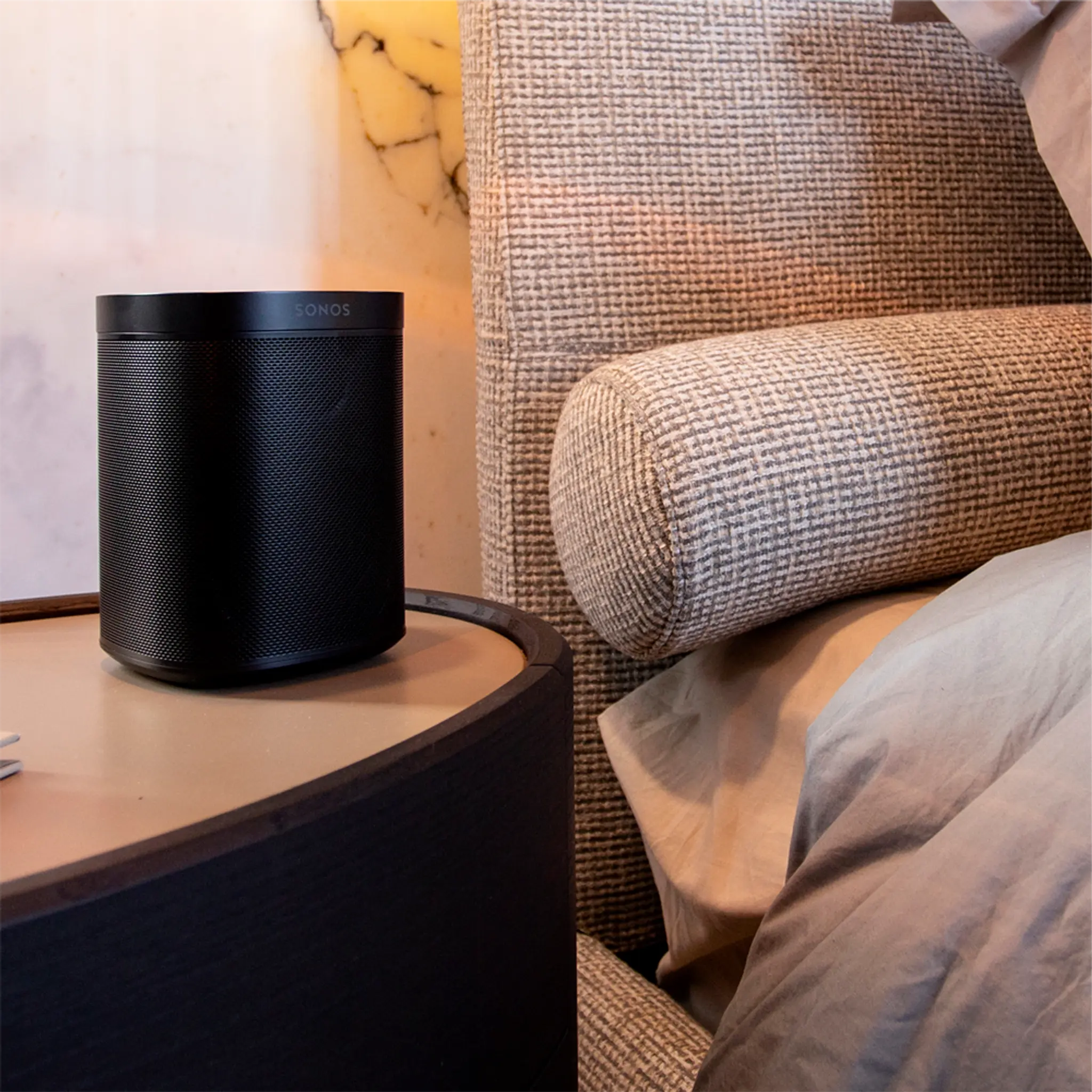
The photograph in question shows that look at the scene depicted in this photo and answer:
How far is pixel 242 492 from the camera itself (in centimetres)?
44

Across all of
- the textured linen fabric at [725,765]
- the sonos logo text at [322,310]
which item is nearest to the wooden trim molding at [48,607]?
the sonos logo text at [322,310]

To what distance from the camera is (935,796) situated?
0.53 metres

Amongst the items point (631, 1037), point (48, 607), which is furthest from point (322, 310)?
point (631, 1037)

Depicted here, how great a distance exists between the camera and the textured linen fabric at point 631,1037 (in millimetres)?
709

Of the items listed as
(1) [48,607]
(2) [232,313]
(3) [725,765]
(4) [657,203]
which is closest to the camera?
(2) [232,313]

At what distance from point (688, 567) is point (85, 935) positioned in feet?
1.38

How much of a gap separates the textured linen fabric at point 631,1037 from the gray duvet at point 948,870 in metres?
0.17

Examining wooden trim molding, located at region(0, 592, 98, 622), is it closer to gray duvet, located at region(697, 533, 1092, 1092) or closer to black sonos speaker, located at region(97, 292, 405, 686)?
black sonos speaker, located at region(97, 292, 405, 686)

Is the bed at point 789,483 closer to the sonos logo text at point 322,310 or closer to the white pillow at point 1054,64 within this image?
the white pillow at point 1054,64

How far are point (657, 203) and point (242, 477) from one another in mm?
516

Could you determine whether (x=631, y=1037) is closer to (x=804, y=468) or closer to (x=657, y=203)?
(x=804, y=468)

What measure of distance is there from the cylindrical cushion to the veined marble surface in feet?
1.12

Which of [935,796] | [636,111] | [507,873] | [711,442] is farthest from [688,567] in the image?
[636,111]

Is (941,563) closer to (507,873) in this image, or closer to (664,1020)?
(664,1020)
